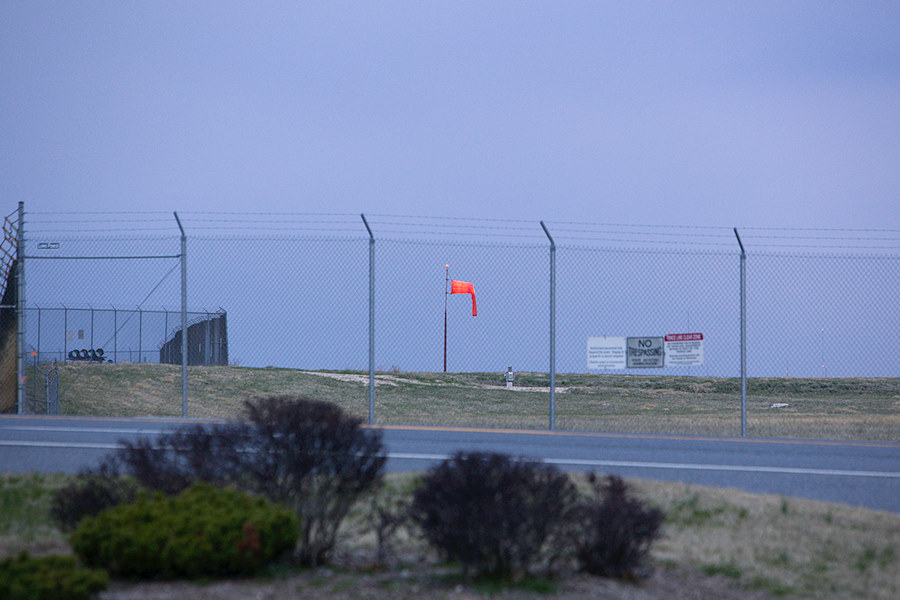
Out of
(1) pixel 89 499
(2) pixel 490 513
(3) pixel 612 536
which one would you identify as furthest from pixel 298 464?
(3) pixel 612 536

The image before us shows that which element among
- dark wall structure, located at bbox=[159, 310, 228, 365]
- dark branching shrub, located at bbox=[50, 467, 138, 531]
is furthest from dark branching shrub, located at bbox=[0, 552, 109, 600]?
dark wall structure, located at bbox=[159, 310, 228, 365]

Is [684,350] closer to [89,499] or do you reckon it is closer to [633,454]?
[633,454]

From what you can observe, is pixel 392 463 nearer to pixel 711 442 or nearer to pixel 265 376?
pixel 711 442

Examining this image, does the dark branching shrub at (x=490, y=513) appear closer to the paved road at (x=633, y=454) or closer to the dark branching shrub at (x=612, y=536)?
the dark branching shrub at (x=612, y=536)

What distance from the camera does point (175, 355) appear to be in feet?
100

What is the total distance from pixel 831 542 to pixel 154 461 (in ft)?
14.3

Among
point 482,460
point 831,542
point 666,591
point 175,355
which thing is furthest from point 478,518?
point 175,355

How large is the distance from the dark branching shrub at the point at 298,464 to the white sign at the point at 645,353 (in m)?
7.86

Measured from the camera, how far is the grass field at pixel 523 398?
15.7m

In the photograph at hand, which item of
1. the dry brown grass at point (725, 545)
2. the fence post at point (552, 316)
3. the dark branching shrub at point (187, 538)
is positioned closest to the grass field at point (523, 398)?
the fence post at point (552, 316)

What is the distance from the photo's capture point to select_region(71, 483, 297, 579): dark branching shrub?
4367 millimetres

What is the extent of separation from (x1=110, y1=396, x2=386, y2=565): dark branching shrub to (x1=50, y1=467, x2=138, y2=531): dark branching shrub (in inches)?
5.5

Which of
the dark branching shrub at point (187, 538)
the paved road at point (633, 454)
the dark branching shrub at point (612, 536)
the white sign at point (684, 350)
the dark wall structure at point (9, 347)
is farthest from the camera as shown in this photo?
the dark wall structure at point (9, 347)

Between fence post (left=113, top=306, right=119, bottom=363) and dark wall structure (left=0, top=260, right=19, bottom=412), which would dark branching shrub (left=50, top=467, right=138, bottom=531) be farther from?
fence post (left=113, top=306, right=119, bottom=363)
